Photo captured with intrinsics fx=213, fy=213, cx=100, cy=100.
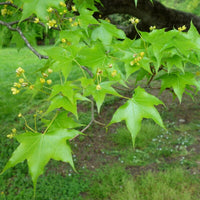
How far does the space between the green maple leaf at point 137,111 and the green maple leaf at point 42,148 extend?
221 millimetres

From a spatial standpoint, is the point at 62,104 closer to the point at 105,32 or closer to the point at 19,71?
the point at 19,71

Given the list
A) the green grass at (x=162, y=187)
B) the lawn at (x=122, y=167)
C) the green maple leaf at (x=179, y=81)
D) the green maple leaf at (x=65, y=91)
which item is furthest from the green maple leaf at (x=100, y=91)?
the green grass at (x=162, y=187)

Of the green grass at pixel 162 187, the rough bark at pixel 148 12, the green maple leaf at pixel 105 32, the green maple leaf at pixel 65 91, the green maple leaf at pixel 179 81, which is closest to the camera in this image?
the green maple leaf at pixel 65 91

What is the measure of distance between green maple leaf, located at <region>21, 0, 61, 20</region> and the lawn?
1.29 metres

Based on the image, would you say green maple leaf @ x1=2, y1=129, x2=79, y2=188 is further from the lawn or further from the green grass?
the green grass

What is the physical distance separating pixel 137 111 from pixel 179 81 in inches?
14.2

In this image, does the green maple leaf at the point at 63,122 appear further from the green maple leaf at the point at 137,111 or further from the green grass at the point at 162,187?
the green grass at the point at 162,187

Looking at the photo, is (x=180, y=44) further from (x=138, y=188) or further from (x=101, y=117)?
(x=101, y=117)

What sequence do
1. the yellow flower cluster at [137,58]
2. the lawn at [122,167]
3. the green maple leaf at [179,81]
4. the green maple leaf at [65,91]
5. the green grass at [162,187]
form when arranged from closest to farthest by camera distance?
the green maple leaf at [65,91] → the yellow flower cluster at [137,58] → the green maple leaf at [179,81] → the green grass at [162,187] → the lawn at [122,167]

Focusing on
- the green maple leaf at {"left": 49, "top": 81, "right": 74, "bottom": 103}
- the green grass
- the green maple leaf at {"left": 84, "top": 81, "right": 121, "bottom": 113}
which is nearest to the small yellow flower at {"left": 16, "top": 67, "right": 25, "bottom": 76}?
the green maple leaf at {"left": 49, "top": 81, "right": 74, "bottom": 103}

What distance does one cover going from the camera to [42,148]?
2.71 ft

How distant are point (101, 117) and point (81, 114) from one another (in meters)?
0.38

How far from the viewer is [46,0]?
3.26ft

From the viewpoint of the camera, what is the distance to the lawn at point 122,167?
2254mm
